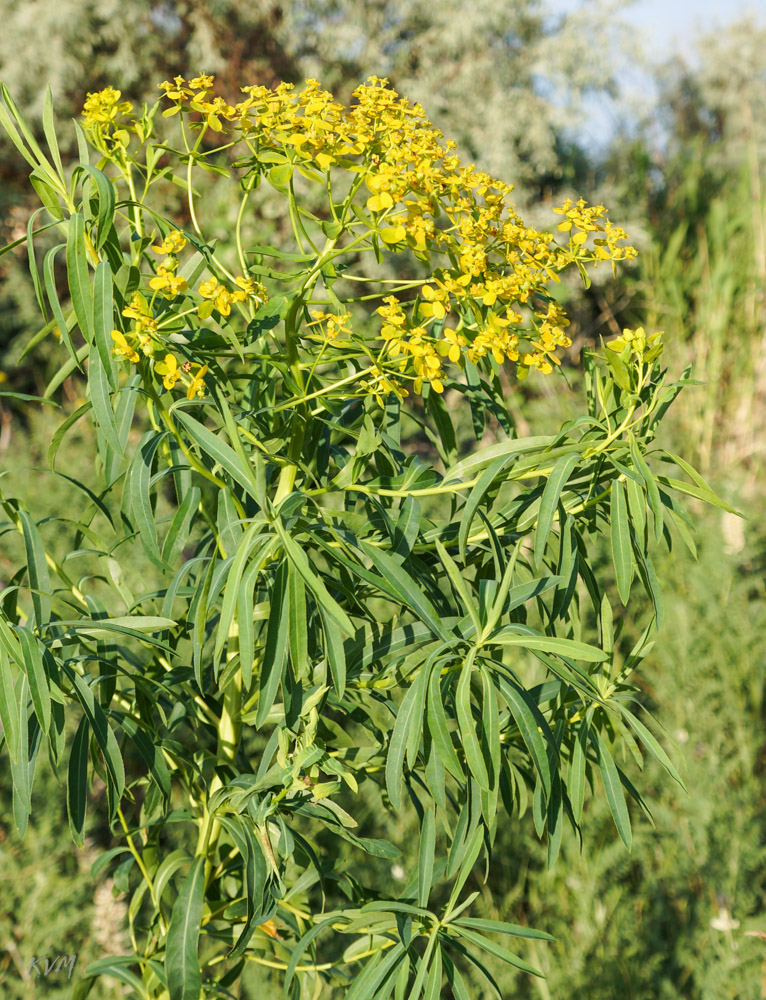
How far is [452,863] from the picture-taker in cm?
62

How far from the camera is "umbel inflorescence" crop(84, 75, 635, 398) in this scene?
562mm

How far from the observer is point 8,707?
55 centimetres

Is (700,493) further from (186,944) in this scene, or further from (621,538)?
(186,944)

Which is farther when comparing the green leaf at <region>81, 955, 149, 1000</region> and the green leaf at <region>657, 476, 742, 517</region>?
the green leaf at <region>81, 955, 149, 1000</region>

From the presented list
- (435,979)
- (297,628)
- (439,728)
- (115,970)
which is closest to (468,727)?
(439,728)

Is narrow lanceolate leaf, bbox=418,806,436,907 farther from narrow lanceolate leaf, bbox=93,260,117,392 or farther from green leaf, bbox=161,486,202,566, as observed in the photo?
narrow lanceolate leaf, bbox=93,260,117,392

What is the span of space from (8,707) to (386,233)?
0.41 metres

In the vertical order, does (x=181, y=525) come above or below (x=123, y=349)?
below

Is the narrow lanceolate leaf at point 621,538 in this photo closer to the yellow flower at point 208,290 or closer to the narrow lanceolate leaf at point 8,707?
the yellow flower at point 208,290

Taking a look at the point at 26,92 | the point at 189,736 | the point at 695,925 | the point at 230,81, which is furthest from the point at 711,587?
the point at 26,92

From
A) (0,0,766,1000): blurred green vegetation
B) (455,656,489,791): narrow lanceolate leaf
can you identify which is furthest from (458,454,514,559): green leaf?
(0,0,766,1000): blurred green vegetation

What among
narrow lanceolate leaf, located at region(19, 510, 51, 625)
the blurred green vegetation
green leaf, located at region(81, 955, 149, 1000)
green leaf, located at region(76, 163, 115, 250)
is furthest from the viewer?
the blurred green vegetation

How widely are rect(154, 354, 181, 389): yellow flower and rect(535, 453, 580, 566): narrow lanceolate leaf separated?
0.88 feet

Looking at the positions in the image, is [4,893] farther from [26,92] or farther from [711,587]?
[26,92]
